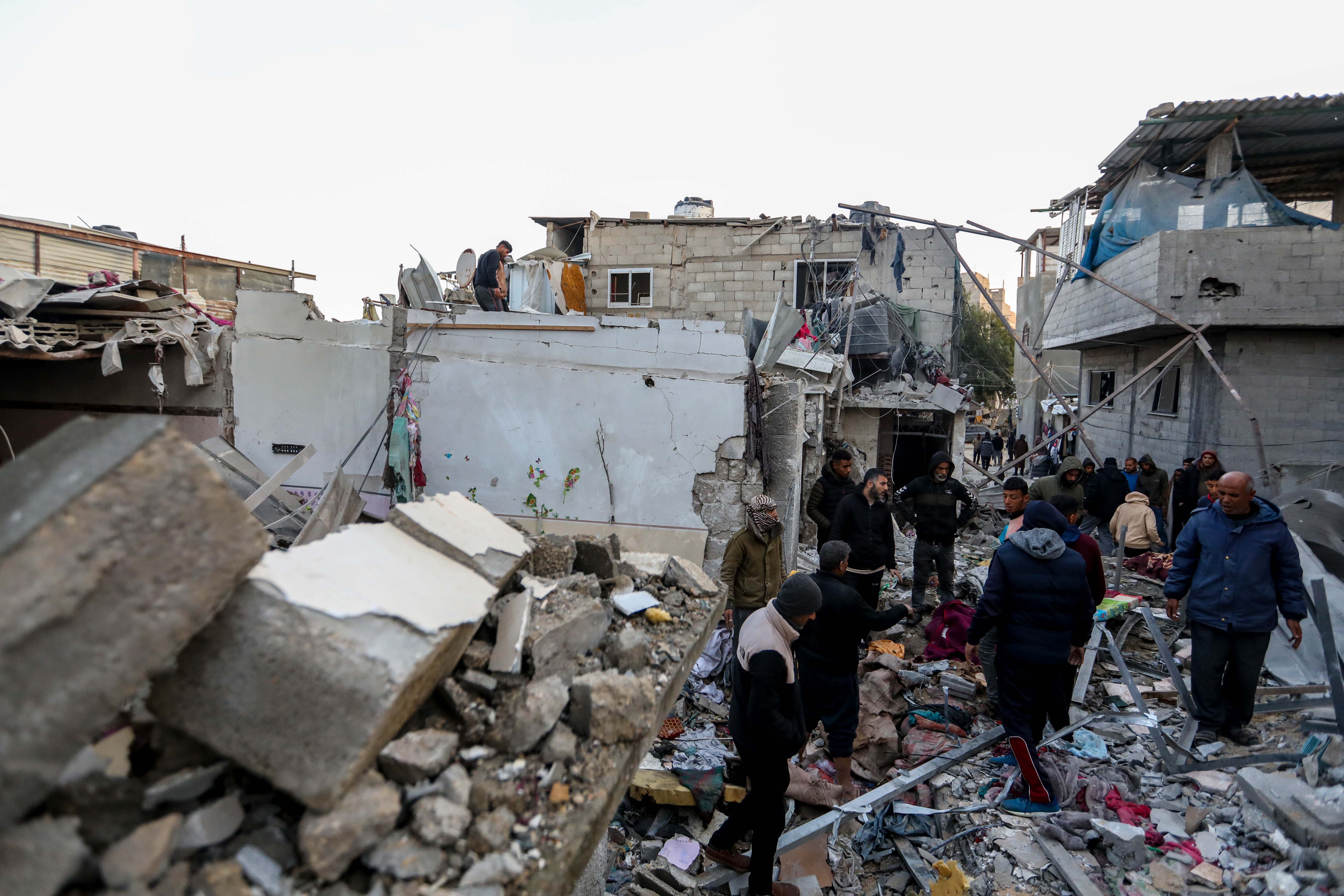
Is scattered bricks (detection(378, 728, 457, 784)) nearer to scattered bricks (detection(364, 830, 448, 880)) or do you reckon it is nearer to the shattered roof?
scattered bricks (detection(364, 830, 448, 880))

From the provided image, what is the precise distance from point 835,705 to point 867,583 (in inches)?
73.5

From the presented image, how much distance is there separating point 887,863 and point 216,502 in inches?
147

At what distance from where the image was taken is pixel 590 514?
7363 mm

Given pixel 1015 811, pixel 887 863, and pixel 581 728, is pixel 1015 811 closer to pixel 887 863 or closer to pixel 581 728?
pixel 887 863

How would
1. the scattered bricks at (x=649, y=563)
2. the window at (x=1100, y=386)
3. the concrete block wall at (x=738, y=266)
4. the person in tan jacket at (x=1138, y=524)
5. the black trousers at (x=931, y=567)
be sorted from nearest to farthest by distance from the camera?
the scattered bricks at (x=649, y=563), the black trousers at (x=931, y=567), the person in tan jacket at (x=1138, y=524), the window at (x=1100, y=386), the concrete block wall at (x=738, y=266)

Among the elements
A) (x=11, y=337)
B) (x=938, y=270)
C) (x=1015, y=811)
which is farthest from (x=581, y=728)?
(x=938, y=270)

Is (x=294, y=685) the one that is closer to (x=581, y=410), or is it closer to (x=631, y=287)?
(x=581, y=410)

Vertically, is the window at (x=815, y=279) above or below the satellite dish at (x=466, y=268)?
above

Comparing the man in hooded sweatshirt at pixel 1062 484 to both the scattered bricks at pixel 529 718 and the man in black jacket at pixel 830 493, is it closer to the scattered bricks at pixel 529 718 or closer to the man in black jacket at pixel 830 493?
the man in black jacket at pixel 830 493

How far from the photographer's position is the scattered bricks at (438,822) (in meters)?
1.55

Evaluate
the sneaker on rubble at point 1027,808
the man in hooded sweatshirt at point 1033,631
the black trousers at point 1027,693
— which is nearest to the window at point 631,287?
the man in hooded sweatshirt at point 1033,631

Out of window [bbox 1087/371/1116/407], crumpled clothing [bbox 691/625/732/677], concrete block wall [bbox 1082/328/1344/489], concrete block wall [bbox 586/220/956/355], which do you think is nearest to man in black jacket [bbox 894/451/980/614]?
crumpled clothing [bbox 691/625/732/677]

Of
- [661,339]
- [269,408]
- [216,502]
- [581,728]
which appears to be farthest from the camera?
[269,408]

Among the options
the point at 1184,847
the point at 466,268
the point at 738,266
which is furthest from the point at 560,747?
the point at 738,266
